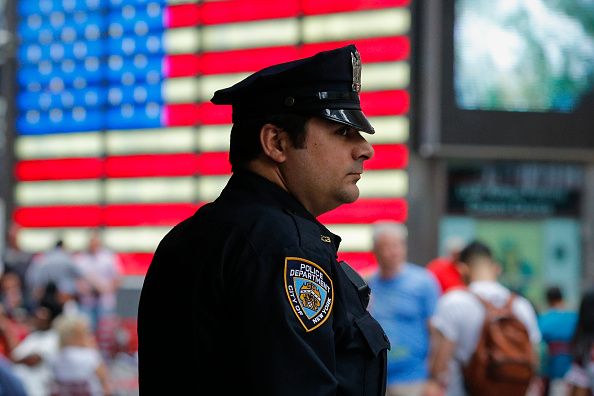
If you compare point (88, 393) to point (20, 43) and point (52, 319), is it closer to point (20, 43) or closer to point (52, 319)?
point (52, 319)

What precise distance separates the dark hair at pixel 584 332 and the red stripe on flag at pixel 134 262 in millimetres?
9367

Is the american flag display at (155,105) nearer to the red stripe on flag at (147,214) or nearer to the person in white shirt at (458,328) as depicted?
the red stripe on flag at (147,214)

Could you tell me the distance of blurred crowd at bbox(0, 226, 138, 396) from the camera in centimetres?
749

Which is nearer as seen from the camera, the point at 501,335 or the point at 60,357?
the point at 501,335

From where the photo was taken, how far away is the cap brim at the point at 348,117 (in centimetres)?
198

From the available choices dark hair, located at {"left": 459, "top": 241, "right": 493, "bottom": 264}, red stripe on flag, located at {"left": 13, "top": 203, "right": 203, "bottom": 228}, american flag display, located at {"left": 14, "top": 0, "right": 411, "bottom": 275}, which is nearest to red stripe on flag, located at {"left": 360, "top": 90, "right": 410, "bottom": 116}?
american flag display, located at {"left": 14, "top": 0, "right": 411, "bottom": 275}

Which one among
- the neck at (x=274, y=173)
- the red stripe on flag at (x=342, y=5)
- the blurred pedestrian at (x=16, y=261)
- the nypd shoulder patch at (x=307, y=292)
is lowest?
the blurred pedestrian at (x=16, y=261)

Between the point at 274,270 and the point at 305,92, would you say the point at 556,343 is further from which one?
the point at 274,270

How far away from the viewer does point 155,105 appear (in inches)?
596

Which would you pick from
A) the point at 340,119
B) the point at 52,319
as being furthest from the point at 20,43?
the point at 340,119

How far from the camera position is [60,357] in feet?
24.7

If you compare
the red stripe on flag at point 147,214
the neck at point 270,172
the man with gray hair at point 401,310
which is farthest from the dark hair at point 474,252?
the red stripe on flag at point 147,214

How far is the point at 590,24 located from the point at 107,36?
697cm

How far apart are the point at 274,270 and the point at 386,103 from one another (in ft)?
36.8
